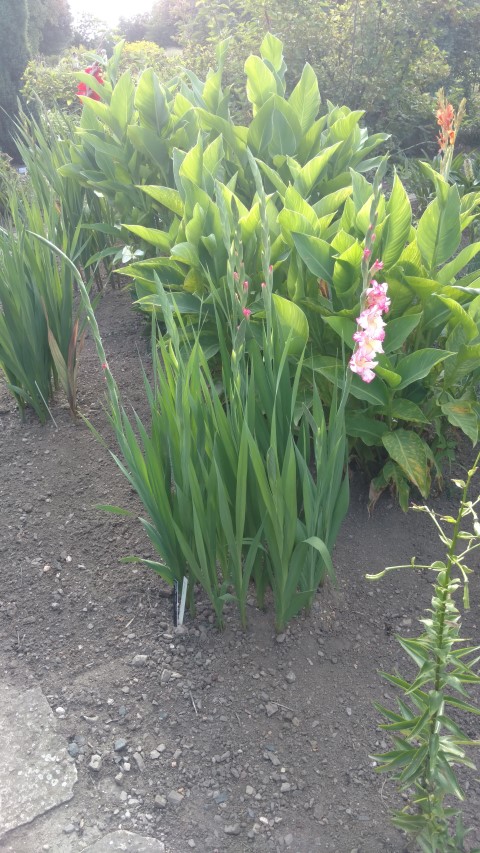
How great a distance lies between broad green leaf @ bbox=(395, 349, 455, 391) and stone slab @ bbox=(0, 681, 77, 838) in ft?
4.04

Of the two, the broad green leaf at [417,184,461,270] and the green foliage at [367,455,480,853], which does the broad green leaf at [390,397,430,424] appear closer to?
the broad green leaf at [417,184,461,270]

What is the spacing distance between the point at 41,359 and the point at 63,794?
1.53m

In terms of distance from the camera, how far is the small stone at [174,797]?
1431mm

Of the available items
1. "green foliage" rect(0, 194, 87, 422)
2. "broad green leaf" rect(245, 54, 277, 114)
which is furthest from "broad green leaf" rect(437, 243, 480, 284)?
"green foliage" rect(0, 194, 87, 422)

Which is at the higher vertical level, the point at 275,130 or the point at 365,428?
the point at 275,130

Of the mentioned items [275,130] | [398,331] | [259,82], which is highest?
[259,82]

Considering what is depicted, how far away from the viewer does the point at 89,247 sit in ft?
11.7

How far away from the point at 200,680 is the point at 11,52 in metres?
12.6

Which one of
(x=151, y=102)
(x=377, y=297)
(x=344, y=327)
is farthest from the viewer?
(x=151, y=102)

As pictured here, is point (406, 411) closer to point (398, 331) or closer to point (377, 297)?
point (398, 331)

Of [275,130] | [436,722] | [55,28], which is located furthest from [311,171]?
[55,28]

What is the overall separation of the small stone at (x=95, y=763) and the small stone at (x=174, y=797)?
0.17m

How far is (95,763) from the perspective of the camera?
151 centimetres

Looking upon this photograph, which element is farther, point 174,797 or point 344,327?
point 344,327
